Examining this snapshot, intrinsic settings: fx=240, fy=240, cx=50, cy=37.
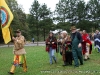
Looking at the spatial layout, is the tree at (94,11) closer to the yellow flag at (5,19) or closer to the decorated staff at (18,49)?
the decorated staff at (18,49)

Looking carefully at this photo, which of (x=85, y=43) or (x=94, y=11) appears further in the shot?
(x=94, y=11)

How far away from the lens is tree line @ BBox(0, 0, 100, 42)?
62666mm

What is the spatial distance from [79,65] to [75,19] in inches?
2318

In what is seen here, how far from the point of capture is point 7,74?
1010cm

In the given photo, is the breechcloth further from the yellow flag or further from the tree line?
the tree line

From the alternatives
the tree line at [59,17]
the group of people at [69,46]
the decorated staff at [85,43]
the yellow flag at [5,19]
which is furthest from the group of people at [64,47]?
the tree line at [59,17]

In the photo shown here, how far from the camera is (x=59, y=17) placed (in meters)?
67.7

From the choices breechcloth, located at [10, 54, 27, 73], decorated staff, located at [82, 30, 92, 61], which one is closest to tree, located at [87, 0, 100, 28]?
decorated staff, located at [82, 30, 92, 61]

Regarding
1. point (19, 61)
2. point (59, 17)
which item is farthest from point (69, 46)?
point (59, 17)

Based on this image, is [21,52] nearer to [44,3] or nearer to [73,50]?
[73,50]

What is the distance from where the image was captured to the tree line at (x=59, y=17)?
2467 inches

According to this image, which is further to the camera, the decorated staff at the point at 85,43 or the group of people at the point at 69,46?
the decorated staff at the point at 85,43

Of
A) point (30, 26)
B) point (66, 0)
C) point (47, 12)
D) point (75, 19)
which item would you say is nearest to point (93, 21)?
point (75, 19)

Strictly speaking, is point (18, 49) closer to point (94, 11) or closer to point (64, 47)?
point (64, 47)
